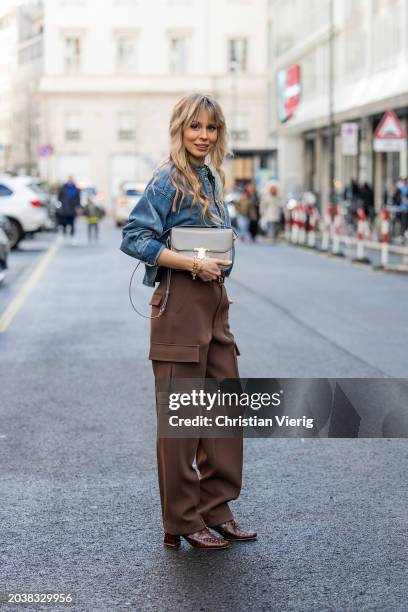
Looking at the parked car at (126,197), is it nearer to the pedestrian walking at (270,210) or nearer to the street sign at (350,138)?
the pedestrian walking at (270,210)

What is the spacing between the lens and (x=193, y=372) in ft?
16.2

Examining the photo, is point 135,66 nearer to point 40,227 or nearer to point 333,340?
point 40,227

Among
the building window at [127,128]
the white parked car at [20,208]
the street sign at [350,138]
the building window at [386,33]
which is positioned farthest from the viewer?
the building window at [127,128]

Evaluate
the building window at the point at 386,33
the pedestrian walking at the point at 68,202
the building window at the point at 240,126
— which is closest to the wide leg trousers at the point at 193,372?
the pedestrian walking at the point at 68,202

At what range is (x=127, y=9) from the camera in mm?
78688

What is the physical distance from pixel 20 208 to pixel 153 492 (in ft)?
83.2

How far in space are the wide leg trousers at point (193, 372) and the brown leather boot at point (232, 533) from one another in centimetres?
6

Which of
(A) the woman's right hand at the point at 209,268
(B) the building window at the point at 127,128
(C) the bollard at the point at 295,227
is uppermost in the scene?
(B) the building window at the point at 127,128

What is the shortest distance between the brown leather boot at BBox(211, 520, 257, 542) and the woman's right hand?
1010mm

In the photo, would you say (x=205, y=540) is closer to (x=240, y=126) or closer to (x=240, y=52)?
(x=240, y=126)

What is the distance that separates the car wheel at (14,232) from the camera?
3109 cm

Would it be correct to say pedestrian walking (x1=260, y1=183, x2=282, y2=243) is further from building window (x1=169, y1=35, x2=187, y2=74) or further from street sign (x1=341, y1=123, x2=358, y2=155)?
building window (x1=169, y1=35, x2=187, y2=74)

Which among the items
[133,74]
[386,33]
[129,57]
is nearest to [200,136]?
[386,33]

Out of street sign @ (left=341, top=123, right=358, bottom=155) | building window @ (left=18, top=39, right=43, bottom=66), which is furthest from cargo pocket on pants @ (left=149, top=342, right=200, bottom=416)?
building window @ (left=18, top=39, right=43, bottom=66)
